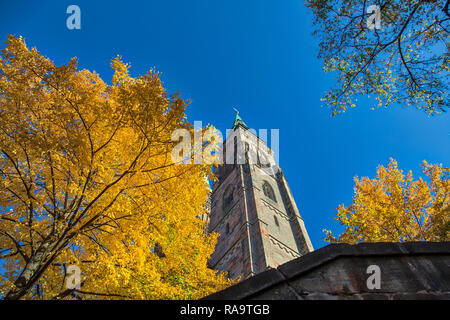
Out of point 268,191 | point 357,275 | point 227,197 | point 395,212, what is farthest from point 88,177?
point 268,191

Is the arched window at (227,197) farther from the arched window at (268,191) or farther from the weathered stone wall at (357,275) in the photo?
the weathered stone wall at (357,275)

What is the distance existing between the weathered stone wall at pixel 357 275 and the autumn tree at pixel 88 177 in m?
3.20

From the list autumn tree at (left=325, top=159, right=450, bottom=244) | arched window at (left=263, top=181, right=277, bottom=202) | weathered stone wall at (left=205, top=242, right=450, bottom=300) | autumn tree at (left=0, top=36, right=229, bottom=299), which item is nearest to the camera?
weathered stone wall at (left=205, top=242, right=450, bottom=300)

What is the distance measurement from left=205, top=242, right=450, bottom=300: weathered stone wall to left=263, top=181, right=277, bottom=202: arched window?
70.4 ft

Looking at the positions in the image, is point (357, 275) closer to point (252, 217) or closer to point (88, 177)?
point (88, 177)

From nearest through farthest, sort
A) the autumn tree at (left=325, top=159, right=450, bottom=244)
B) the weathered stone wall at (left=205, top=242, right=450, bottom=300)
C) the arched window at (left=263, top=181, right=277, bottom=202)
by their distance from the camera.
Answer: the weathered stone wall at (left=205, top=242, right=450, bottom=300), the autumn tree at (left=325, top=159, right=450, bottom=244), the arched window at (left=263, top=181, right=277, bottom=202)

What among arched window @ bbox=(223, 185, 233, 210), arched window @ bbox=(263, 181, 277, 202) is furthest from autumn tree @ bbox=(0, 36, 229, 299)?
arched window @ bbox=(263, 181, 277, 202)

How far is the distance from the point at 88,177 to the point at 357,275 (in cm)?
468

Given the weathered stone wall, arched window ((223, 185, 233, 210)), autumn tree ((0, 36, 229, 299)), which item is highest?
arched window ((223, 185, 233, 210))

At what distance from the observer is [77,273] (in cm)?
562

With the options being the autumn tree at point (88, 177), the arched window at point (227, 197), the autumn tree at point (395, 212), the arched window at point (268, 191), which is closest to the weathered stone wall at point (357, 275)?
the autumn tree at point (88, 177)

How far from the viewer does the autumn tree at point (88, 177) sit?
515 centimetres

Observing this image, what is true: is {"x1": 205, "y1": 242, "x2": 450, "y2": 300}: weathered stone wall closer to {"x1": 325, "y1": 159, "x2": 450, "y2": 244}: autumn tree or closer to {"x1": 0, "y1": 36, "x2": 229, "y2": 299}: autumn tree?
{"x1": 0, "y1": 36, "x2": 229, "y2": 299}: autumn tree

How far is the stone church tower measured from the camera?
1600 centimetres
